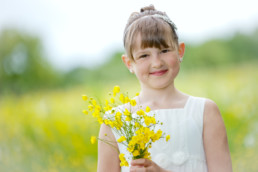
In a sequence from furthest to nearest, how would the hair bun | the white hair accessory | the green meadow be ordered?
1. the green meadow
2. the hair bun
3. the white hair accessory

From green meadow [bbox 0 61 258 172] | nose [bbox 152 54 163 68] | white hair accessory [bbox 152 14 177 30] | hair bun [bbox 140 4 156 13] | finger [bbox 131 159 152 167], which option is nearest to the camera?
finger [bbox 131 159 152 167]

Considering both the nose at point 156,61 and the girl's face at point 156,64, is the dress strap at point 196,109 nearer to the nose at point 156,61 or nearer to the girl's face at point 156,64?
the girl's face at point 156,64

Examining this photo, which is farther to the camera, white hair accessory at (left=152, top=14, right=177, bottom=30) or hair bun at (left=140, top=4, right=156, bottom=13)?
hair bun at (left=140, top=4, right=156, bottom=13)

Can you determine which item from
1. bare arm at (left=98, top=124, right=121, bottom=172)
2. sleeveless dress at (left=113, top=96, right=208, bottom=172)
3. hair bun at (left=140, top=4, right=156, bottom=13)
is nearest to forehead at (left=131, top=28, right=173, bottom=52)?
hair bun at (left=140, top=4, right=156, bottom=13)

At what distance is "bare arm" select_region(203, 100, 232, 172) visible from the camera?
163 centimetres

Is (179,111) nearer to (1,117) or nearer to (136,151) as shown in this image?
(136,151)

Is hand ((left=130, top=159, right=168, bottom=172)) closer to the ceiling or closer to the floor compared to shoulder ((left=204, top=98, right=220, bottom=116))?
closer to the floor

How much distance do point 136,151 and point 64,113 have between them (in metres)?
2.76

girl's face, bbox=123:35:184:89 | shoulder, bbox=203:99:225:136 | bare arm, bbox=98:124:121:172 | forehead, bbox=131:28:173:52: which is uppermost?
forehead, bbox=131:28:173:52

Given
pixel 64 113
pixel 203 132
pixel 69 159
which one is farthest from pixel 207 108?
pixel 64 113

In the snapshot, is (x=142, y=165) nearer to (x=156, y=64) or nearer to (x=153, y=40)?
(x=156, y=64)

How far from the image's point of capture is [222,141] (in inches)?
64.8

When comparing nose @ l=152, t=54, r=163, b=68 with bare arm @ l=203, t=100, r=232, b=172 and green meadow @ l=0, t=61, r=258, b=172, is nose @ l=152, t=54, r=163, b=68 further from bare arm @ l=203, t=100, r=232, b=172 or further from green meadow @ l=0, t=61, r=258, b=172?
green meadow @ l=0, t=61, r=258, b=172

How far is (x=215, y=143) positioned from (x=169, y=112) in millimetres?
271
